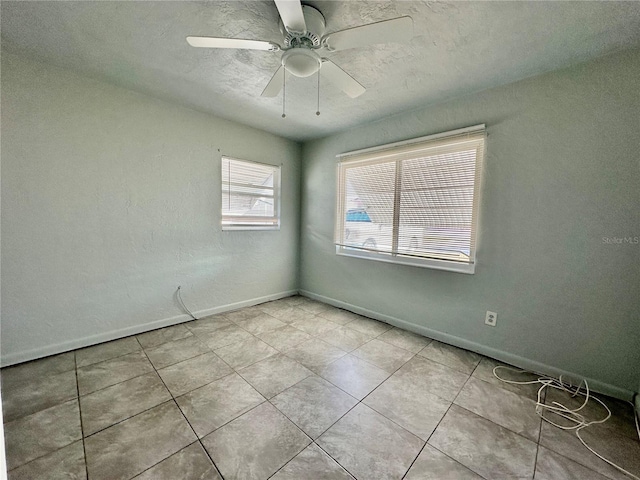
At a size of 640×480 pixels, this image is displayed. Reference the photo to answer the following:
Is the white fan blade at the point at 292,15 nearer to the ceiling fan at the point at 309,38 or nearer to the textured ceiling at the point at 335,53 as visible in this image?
the ceiling fan at the point at 309,38

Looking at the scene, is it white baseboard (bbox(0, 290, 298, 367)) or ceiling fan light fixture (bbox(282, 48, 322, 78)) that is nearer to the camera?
ceiling fan light fixture (bbox(282, 48, 322, 78))

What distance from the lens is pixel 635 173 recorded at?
1.68 metres

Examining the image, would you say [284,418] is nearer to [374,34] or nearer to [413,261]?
[413,261]

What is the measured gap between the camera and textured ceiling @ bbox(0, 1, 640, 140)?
4.76 ft

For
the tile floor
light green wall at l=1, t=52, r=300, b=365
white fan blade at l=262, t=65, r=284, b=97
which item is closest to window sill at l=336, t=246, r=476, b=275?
the tile floor

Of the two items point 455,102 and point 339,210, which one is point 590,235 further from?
point 339,210

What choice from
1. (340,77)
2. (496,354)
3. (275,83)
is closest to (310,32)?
(340,77)

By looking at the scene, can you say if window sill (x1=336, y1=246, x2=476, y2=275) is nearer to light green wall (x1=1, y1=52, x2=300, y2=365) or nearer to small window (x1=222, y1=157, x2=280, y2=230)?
small window (x1=222, y1=157, x2=280, y2=230)

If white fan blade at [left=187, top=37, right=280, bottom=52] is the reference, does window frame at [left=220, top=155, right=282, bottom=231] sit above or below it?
below

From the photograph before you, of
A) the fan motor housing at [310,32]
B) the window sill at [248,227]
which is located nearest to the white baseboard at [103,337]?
the window sill at [248,227]

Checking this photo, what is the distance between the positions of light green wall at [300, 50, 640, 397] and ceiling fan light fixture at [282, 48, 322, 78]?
60.5 inches

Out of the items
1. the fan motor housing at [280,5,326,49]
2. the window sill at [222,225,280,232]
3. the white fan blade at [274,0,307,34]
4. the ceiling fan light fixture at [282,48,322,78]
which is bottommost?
the window sill at [222,225,280,232]

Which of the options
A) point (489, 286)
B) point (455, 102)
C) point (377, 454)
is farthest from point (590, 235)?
point (377, 454)

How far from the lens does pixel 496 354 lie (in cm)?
224
